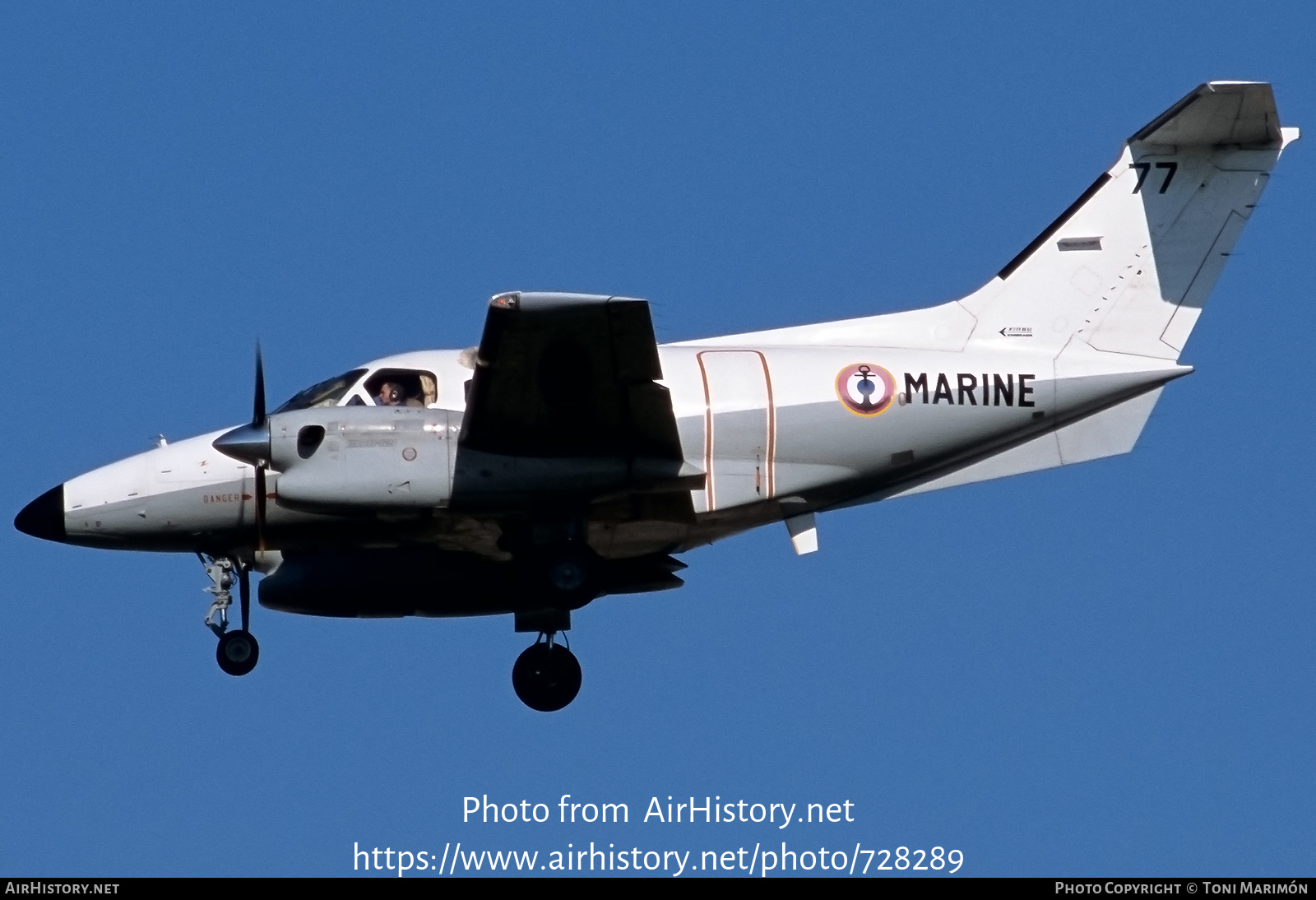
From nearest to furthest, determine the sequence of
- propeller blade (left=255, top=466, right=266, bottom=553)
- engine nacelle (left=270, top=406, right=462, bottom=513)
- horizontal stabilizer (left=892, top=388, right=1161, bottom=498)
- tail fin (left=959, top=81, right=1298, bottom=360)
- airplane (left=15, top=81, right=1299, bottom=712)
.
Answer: engine nacelle (left=270, top=406, right=462, bottom=513), airplane (left=15, top=81, right=1299, bottom=712), propeller blade (left=255, top=466, right=266, bottom=553), horizontal stabilizer (left=892, top=388, right=1161, bottom=498), tail fin (left=959, top=81, right=1298, bottom=360)

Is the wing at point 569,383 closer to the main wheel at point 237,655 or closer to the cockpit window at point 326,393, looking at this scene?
the cockpit window at point 326,393

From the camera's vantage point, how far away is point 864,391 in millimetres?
17547

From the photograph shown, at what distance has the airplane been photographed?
16.7m

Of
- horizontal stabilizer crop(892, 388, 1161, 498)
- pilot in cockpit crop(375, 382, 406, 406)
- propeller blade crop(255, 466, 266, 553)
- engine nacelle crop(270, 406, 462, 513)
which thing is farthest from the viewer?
horizontal stabilizer crop(892, 388, 1161, 498)

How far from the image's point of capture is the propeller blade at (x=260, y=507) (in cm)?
1788

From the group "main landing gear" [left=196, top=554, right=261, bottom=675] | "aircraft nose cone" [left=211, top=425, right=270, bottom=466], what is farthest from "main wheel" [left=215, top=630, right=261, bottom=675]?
"aircraft nose cone" [left=211, top=425, right=270, bottom=466]

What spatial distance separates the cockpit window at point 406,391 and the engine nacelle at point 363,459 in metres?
0.68

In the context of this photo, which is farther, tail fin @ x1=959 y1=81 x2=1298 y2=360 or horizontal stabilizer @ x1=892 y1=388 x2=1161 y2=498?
tail fin @ x1=959 y1=81 x2=1298 y2=360

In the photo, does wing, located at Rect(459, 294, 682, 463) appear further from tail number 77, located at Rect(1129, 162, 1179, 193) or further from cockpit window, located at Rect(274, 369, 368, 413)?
tail number 77, located at Rect(1129, 162, 1179, 193)

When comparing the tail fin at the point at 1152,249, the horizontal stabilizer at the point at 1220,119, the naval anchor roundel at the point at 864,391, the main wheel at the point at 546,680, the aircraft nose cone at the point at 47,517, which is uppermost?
the horizontal stabilizer at the point at 1220,119

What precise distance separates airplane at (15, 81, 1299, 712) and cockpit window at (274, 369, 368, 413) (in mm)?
27

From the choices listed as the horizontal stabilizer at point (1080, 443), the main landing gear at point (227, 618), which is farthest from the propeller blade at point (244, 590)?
the horizontal stabilizer at point (1080, 443)

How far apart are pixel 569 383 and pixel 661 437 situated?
0.97 meters
